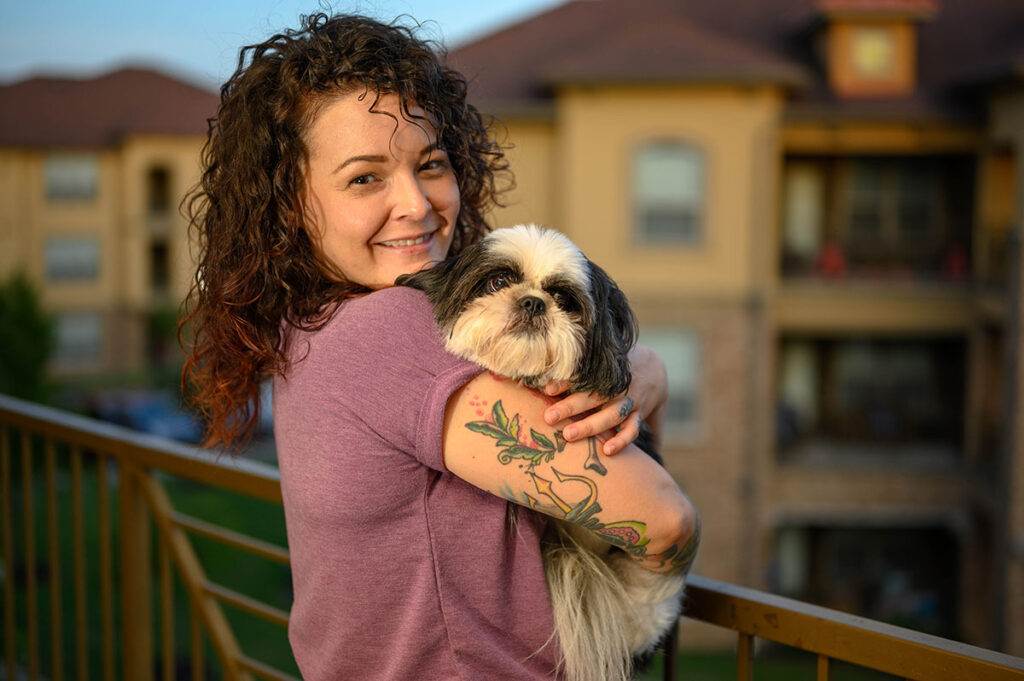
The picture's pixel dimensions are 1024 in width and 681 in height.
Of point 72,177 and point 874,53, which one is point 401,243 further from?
point 72,177

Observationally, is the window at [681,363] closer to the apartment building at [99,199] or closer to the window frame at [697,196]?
the window frame at [697,196]

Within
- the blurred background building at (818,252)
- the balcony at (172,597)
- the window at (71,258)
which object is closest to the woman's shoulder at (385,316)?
the balcony at (172,597)

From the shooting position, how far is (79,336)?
28.7 m

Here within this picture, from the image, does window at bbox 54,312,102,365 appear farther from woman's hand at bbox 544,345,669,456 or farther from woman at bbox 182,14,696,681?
woman's hand at bbox 544,345,669,456

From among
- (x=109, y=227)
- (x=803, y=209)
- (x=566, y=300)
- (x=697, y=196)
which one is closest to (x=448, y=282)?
(x=566, y=300)

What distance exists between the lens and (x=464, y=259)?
1623mm

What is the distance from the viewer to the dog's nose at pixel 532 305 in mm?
1543

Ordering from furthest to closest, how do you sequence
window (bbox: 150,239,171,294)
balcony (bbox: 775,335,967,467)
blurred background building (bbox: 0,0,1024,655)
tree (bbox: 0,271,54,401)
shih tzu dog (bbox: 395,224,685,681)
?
1. window (bbox: 150,239,171,294)
2. tree (bbox: 0,271,54,401)
3. balcony (bbox: 775,335,967,467)
4. blurred background building (bbox: 0,0,1024,655)
5. shih tzu dog (bbox: 395,224,685,681)

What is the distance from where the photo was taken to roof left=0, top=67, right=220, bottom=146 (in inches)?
1041

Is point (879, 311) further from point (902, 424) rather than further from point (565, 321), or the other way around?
point (565, 321)

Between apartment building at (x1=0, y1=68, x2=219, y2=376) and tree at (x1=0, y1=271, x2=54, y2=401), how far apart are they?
5901 millimetres

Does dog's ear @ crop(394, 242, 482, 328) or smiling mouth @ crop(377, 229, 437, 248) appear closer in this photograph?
dog's ear @ crop(394, 242, 482, 328)

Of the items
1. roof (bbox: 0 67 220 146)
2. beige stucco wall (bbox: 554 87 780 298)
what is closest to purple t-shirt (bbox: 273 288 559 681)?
beige stucco wall (bbox: 554 87 780 298)

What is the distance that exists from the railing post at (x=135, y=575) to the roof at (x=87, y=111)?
82.7 feet
